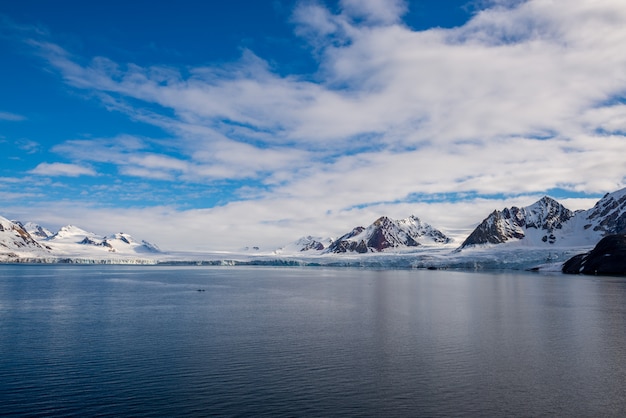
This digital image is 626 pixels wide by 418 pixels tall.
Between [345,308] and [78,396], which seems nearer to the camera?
[78,396]

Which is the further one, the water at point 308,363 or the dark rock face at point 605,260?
the dark rock face at point 605,260

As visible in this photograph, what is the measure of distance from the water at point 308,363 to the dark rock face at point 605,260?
106623 mm

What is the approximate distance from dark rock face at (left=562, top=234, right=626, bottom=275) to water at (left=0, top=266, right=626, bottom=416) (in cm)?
10662

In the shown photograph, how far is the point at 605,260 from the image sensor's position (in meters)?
138

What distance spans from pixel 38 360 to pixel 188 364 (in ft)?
26.1

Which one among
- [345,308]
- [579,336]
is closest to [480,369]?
[579,336]

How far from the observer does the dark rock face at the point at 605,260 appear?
441 feet

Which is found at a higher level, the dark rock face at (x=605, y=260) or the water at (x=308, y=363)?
the dark rock face at (x=605, y=260)

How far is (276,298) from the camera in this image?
59.0 m

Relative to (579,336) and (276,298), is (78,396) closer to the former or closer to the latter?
(579,336)

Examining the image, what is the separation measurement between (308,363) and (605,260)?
14285 cm

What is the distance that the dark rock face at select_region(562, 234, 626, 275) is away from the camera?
134 metres

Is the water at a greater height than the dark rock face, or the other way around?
the dark rock face

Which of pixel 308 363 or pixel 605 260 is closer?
pixel 308 363
